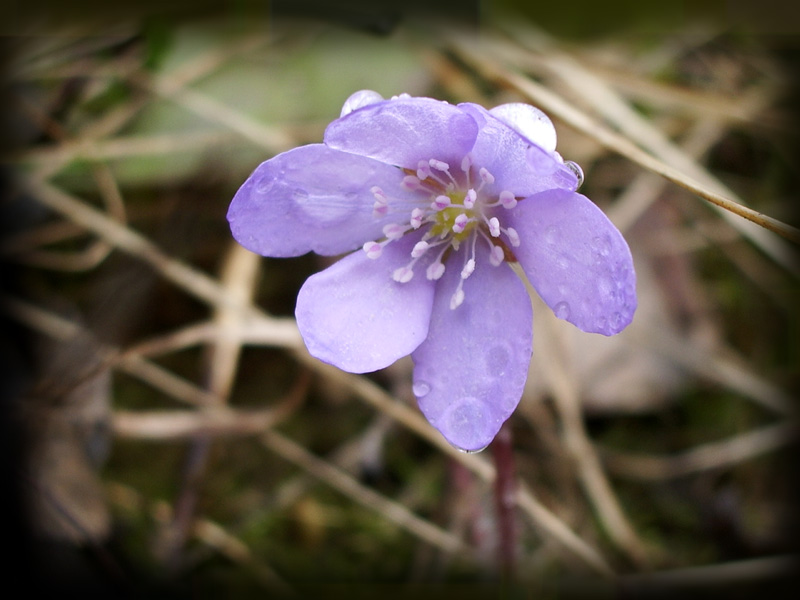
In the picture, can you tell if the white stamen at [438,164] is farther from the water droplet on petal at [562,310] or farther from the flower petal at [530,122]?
the water droplet on petal at [562,310]

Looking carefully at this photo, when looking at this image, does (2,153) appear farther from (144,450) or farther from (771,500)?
(771,500)

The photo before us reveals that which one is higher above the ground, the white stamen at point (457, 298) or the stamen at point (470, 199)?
the stamen at point (470, 199)

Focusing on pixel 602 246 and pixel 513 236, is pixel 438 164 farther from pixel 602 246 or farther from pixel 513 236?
pixel 602 246

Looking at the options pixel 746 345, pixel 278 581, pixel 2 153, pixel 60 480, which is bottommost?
pixel 278 581

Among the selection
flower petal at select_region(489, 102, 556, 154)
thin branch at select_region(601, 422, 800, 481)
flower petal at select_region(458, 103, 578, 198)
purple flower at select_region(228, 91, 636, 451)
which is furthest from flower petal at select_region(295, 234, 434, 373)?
thin branch at select_region(601, 422, 800, 481)

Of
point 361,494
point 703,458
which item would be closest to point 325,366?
point 361,494

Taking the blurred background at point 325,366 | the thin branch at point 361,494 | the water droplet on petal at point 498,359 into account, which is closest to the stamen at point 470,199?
the water droplet on petal at point 498,359

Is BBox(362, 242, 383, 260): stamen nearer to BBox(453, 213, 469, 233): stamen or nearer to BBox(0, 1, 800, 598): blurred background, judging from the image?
BBox(453, 213, 469, 233): stamen

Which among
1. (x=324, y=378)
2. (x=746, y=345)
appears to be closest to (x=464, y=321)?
(x=324, y=378)
